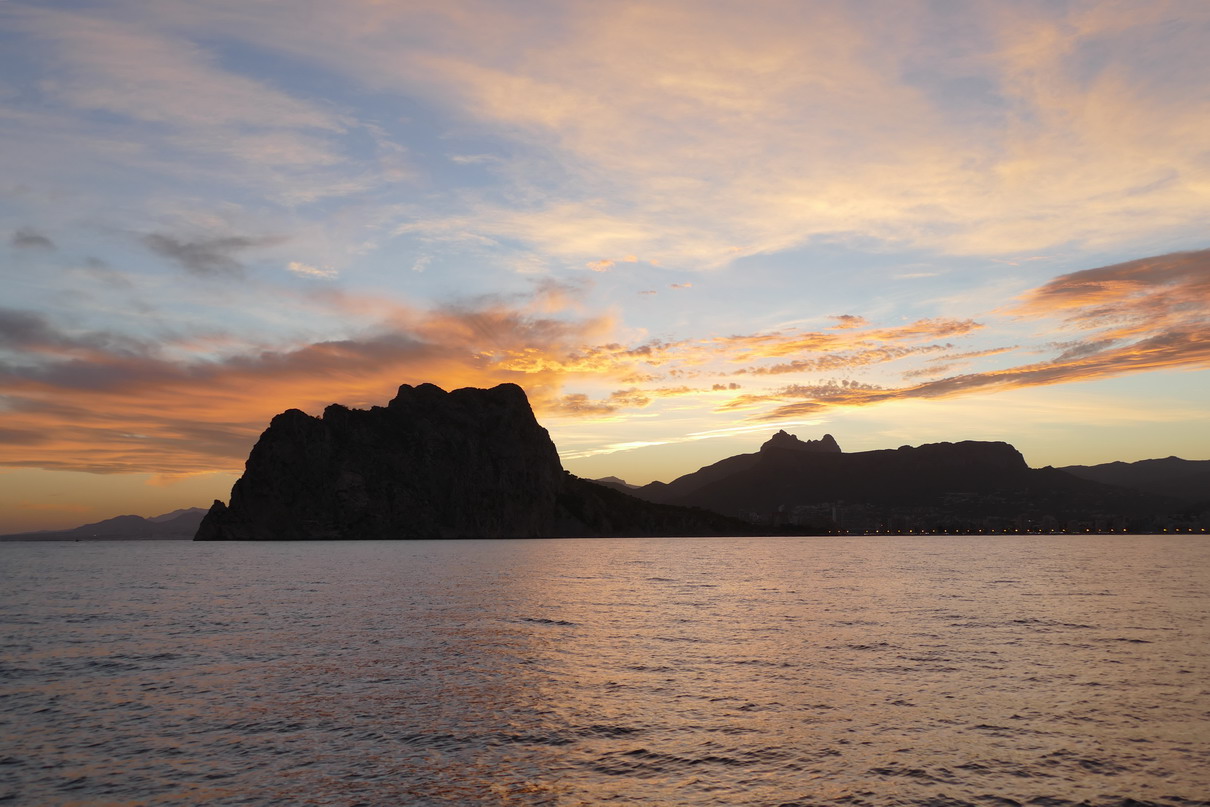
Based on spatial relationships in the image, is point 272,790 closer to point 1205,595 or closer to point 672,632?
point 672,632

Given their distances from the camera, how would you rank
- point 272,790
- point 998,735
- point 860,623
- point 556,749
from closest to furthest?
point 272,790, point 556,749, point 998,735, point 860,623

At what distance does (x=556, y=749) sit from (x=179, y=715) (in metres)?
17.8

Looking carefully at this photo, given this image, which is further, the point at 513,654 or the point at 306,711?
the point at 513,654

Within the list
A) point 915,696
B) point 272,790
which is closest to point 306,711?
point 272,790

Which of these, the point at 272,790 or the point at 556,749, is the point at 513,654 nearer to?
the point at 556,749

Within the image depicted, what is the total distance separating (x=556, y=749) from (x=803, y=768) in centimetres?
899

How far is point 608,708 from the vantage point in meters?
35.6

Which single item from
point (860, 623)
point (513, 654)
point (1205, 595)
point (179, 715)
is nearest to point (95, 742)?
point (179, 715)

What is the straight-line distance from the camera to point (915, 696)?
37.6 metres

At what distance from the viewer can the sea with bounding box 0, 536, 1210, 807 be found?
2494 centimetres

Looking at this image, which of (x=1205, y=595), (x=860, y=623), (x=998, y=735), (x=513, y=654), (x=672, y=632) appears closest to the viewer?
(x=998, y=735)

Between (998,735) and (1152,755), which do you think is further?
(998,735)

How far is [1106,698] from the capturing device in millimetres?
37469

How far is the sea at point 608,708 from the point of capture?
2494cm
